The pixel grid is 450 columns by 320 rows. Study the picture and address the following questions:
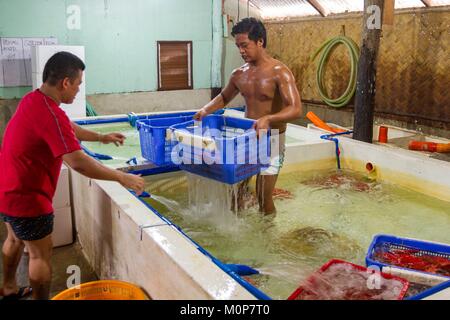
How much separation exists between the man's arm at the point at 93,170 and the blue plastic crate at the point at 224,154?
714 mm

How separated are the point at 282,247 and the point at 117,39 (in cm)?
705

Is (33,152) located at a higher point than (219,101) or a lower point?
lower

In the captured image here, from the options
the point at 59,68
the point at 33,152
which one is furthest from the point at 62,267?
the point at 59,68

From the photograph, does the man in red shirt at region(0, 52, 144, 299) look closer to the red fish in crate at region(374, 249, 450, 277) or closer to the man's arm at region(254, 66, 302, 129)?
the man's arm at region(254, 66, 302, 129)

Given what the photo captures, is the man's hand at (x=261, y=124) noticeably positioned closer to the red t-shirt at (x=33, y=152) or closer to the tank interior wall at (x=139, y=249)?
the tank interior wall at (x=139, y=249)

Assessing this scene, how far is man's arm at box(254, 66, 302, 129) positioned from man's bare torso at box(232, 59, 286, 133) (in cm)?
5

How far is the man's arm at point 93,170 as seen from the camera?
2.56 metres

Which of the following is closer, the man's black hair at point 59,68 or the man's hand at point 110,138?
the man's black hair at point 59,68

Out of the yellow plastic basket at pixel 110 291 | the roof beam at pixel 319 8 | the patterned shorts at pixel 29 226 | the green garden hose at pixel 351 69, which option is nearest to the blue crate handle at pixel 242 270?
the yellow plastic basket at pixel 110 291

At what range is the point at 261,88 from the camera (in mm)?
3982

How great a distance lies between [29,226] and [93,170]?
0.58 metres

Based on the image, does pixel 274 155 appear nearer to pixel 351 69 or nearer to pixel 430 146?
pixel 430 146

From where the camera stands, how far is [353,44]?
8.08 metres

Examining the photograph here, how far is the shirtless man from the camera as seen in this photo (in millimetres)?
3729
